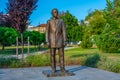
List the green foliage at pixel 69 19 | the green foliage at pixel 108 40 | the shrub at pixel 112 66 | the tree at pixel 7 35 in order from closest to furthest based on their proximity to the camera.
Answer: the shrub at pixel 112 66
the green foliage at pixel 108 40
the tree at pixel 7 35
the green foliage at pixel 69 19

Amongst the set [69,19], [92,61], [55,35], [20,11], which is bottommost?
[92,61]

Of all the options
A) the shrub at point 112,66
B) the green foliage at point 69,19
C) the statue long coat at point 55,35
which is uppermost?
the green foliage at point 69,19

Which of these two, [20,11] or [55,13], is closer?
[55,13]

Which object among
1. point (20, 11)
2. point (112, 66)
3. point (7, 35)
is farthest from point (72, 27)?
point (112, 66)

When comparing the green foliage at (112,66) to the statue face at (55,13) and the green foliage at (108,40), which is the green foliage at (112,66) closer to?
the statue face at (55,13)

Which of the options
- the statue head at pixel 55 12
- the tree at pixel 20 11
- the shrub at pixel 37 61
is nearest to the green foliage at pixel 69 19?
the tree at pixel 20 11

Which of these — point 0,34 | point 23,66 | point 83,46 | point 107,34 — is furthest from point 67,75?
point 83,46

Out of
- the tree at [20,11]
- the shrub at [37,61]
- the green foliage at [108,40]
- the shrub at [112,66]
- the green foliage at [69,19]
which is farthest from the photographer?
the green foliage at [69,19]

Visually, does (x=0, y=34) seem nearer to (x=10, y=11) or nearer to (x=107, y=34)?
(x=107, y=34)

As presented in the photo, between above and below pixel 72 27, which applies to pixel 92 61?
below

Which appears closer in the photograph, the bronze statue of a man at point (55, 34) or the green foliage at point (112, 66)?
the bronze statue of a man at point (55, 34)

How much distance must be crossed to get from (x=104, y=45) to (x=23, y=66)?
2121cm

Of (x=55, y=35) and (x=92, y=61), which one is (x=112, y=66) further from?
(x=55, y=35)

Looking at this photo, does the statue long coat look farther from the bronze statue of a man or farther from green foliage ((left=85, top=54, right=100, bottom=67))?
green foliage ((left=85, top=54, right=100, bottom=67))
